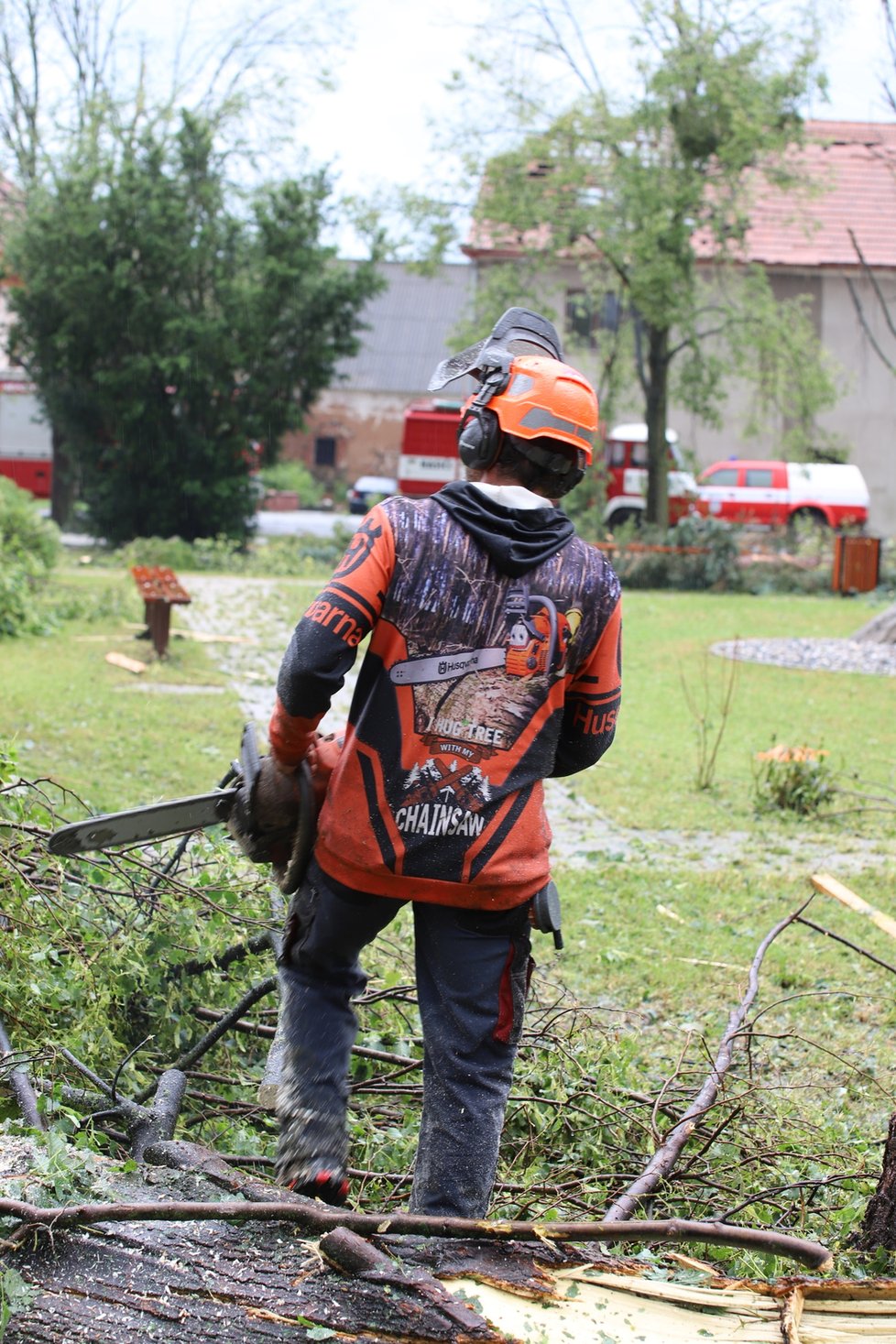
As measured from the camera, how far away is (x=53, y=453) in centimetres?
2827

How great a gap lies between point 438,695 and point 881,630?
13594 mm

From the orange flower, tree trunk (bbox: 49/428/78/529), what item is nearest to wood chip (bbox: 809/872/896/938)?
the orange flower

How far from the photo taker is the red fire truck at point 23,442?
3006cm

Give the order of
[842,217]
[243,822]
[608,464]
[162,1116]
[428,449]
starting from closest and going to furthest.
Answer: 1. [243,822]
2. [162,1116]
3. [428,449]
4. [608,464]
5. [842,217]

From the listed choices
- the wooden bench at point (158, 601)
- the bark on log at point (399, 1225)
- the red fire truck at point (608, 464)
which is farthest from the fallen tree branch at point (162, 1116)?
the red fire truck at point (608, 464)

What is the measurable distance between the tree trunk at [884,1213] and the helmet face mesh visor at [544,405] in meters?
1.54

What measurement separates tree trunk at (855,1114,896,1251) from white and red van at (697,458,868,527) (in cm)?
2579

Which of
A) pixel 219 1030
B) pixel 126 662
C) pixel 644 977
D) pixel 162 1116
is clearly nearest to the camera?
pixel 162 1116

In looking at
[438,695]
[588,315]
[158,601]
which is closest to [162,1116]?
[438,695]

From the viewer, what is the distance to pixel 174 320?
22641mm

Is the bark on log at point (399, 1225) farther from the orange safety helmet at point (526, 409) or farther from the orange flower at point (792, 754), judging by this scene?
the orange flower at point (792, 754)

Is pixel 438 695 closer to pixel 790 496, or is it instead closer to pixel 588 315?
Result: pixel 588 315

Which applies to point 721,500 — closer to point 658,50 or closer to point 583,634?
point 658,50

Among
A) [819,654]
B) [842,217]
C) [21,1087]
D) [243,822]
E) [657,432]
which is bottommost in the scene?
[21,1087]
